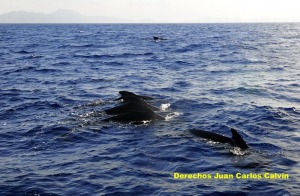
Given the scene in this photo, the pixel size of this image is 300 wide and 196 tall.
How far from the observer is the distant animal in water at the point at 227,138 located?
12.0 metres

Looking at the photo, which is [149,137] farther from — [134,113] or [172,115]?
[172,115]

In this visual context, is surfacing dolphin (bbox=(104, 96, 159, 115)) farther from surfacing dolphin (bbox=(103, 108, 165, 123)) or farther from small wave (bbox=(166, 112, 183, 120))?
small wave (bbox=(166, 112, 183, 120))

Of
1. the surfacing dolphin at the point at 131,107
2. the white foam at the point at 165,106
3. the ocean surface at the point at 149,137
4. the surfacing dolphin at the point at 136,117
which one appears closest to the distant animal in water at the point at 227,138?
the ocean surface at the point at 149,137

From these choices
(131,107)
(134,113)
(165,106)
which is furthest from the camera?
(165,106)

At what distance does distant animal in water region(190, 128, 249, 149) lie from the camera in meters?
12.0

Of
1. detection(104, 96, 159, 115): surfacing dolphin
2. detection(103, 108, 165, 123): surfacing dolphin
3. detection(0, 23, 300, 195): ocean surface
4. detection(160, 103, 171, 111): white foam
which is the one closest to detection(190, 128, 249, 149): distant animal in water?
detection(0, 23, 300, 195): ocean surface

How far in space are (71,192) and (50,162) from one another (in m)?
2.41

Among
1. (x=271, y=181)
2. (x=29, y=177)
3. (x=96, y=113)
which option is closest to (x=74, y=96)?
(x=96, y=113)

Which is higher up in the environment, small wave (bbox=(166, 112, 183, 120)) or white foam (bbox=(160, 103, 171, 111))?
white foam (bbox=(160, 103, 171, 111))

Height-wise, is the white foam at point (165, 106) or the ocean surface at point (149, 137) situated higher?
the white foam at point (165, 106)

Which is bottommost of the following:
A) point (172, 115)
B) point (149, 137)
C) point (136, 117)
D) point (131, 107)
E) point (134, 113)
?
point (149, 137)

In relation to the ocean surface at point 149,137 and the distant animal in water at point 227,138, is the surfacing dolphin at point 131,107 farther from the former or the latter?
the distant animal in water at point 227,138

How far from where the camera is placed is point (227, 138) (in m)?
12.9

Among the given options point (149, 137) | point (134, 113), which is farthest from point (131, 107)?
Result: point (149, 137)
